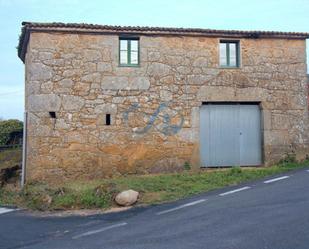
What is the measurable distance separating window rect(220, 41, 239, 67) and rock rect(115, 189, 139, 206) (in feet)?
19.2

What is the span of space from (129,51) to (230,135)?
13.4ft

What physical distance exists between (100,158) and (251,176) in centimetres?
432

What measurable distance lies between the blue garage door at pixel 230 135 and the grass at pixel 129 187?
0.58 meters

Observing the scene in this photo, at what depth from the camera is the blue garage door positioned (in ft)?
43.8

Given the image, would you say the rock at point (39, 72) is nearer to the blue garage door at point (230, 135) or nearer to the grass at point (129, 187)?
the grass at point (129, 187)

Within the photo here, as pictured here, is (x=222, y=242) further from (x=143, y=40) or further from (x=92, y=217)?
(x=143, y=40)

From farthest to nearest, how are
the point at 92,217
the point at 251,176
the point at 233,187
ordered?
the point at 251,176 < the point at 233,187 < the point at 92,217

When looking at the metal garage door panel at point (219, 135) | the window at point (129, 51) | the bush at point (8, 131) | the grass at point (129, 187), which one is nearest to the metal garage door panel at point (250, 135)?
the metal garage door panel at point (219, 135)

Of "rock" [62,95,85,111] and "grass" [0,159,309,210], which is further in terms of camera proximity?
"rock" [62,95,85,111]

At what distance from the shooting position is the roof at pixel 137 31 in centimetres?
1225

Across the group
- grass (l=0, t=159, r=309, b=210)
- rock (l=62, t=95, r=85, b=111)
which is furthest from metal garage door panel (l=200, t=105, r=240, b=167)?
rock (l=62, t=95, r=85, b=111)

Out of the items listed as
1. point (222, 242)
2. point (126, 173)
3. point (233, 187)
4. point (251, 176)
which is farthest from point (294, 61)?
point (222, 242)

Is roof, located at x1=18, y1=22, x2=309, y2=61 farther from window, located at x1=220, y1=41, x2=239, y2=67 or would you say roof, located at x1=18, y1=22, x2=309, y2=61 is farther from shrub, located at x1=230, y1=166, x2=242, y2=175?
shrub, located at x1=230, y1=166, x2=242, y2=175

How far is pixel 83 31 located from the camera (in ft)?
41.1
